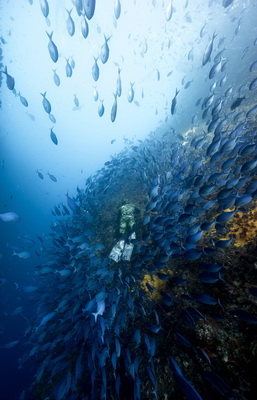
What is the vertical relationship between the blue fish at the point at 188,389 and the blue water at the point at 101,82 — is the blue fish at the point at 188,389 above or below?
below

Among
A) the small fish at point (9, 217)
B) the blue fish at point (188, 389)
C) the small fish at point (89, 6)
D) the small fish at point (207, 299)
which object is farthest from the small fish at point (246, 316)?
the small fish at point (9, 217)

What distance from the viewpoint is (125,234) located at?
6.43 m

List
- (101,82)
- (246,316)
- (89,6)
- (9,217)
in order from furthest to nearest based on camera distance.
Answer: (101,82) < (9,217) < (89,6) < (246,316)

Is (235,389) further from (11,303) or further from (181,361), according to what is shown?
(11,303)

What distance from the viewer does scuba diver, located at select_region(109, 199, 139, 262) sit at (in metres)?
5.87

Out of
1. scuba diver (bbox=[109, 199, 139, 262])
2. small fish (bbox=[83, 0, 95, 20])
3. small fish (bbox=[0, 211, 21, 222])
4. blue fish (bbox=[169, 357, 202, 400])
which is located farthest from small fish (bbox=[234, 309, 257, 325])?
small fish (bbox=[0, 211, 21, 222])

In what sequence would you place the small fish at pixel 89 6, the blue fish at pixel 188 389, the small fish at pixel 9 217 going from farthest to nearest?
the small fish at pixel 9 217 < the small fish at pixel 89 6 < the blue fish at pixel 188 389

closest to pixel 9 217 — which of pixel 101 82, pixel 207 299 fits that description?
pixel 207 299

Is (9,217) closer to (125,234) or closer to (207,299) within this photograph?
(125,234)

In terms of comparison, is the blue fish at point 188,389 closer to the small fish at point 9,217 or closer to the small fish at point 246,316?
the small fish at point 246,316

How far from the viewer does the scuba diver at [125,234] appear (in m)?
5.87

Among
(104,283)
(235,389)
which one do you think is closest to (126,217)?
(104,283)

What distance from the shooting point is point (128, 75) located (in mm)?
48906

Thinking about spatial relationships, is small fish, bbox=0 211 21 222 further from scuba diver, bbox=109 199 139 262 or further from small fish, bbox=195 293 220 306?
small fish, bbox=195 293 220 306
